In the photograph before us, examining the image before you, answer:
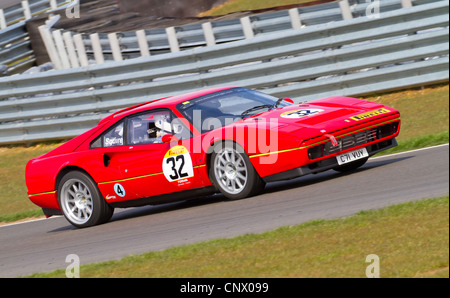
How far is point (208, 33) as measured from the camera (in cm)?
1453

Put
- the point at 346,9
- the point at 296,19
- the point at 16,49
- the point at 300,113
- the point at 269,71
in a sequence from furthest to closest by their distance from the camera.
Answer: the point at 16,49, the point at 296,19, the point at 346,9, the point at 269,71, the point at 300,113

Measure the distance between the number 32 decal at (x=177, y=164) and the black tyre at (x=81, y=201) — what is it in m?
1.05

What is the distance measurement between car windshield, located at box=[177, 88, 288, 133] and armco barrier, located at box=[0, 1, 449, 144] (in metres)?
3.46

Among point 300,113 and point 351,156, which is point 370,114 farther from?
point 300,113

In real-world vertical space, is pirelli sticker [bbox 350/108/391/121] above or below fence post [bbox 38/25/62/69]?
below

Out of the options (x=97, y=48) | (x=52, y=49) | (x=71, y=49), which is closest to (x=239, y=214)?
(x=97, y=48)

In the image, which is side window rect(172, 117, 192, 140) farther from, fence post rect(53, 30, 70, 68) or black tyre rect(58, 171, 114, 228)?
fence post rect(53, 30, 70, 68)

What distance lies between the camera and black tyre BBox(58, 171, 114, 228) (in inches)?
367

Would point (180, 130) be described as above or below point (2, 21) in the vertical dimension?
below

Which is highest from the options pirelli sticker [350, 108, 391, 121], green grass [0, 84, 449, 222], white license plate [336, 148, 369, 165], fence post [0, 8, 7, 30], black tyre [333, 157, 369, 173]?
fence post [0, 8, 7, 30]

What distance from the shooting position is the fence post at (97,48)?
16547mm

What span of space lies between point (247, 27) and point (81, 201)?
5891mm

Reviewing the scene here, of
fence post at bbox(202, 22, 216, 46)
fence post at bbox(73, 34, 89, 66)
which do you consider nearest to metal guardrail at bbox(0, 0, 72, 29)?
fence post at bbox(73, 34, 89, 66)
